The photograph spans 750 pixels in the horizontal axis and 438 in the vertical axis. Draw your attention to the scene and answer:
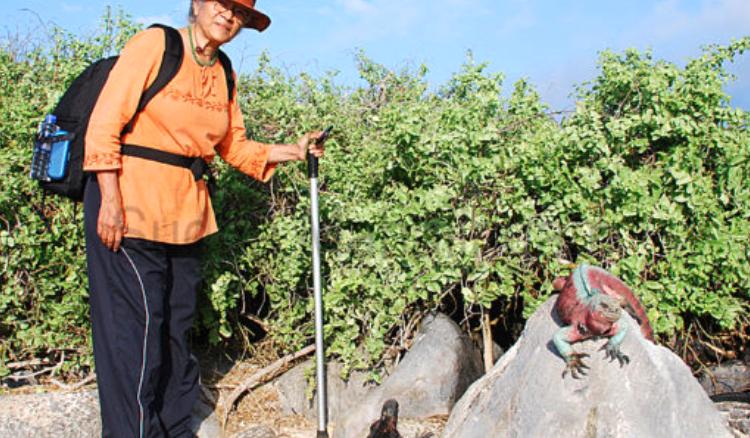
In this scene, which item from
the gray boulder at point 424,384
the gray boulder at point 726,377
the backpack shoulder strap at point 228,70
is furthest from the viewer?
the gray boulder at point 726,377

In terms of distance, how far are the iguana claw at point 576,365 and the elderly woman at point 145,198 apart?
2.13m

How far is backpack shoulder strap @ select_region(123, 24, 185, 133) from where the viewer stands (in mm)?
3916

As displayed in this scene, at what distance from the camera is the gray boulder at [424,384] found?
16.3ft

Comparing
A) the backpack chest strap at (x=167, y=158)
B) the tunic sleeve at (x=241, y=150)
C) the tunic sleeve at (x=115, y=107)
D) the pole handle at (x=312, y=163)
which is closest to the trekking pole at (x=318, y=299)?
the pole handle at (x=312, y=163)

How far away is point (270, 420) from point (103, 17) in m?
3.29

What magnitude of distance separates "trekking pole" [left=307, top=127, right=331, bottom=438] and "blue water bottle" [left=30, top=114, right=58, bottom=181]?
59.9 inches

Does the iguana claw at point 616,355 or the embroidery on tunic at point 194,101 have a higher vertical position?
the embroidery on tunic at point 194,101

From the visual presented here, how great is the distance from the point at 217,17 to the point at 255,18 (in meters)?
0.31

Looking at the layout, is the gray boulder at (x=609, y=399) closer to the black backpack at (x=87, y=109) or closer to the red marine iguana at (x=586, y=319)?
the red marine iguana at (x=586, y=319)

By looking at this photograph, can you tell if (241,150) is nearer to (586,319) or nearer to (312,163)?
(312,163)

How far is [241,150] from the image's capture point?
4691 mm

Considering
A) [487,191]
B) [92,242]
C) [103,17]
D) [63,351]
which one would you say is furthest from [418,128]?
[63,351]

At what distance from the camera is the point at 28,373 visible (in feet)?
18.4

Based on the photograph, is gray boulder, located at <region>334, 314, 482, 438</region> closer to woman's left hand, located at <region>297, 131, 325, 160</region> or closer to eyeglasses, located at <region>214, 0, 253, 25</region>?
woman's left hand, located at <region>297, 131, 325, 160</region>
